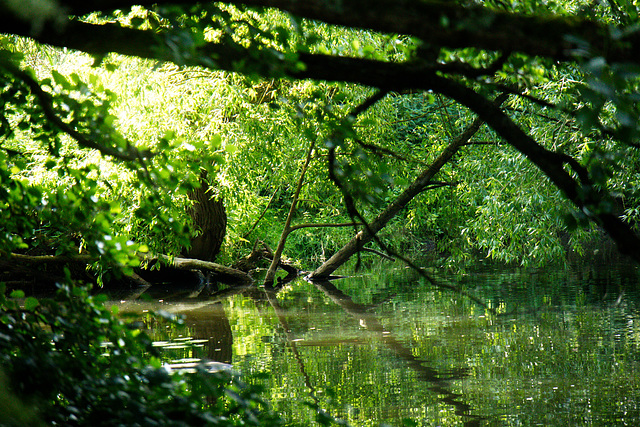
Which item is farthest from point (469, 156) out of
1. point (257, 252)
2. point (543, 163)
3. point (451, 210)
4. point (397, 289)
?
point (543, 163)

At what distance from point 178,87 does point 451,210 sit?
5841mm

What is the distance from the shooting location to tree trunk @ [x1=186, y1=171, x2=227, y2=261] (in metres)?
15.4

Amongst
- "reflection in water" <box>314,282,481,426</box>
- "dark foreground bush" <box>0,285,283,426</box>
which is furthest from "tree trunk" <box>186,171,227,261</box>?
"dark foreground bush" <box>0,285,283,426</box>

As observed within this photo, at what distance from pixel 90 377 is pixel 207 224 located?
13806 millimetres

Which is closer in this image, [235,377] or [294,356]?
[235,377]

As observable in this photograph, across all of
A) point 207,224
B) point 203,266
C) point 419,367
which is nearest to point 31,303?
point 419,367

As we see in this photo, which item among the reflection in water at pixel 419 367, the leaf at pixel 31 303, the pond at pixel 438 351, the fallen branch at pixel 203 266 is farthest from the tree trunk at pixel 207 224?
the leaf at pixel 31 303

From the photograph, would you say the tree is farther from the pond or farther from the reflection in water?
the reflection in water

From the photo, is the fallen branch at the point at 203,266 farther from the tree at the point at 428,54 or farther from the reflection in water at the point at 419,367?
the tree at the point at 428,54

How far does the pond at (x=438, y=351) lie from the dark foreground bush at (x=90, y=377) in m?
0.49

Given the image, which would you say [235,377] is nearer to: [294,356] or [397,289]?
[294,356]

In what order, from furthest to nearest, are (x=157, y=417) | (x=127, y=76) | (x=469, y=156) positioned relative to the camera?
(x=469, y=156) → (x=127, y=76) → (x=157, y=417)

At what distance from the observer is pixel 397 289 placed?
14117 mm

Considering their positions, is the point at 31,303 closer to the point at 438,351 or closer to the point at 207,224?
the point at 438,351
